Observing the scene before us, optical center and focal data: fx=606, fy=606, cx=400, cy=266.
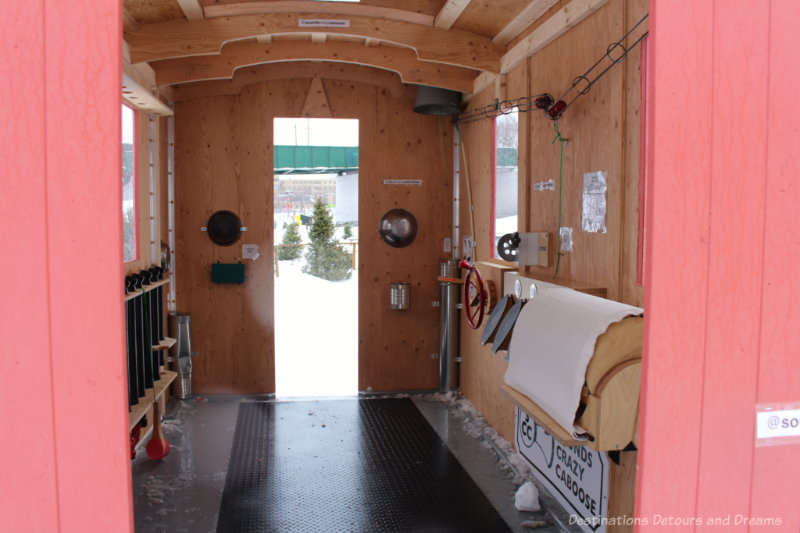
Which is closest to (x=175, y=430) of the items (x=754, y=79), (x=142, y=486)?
(x=142, y=486)

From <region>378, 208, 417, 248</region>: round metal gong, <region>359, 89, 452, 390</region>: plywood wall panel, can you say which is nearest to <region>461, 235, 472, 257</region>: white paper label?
<region>359, 89, 452, 390</region>: plywood wall panel

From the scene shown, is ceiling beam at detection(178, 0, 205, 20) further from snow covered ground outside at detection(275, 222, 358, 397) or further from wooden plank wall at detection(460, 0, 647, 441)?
snow covered ground outside at detection(275, 222, 358, 397)

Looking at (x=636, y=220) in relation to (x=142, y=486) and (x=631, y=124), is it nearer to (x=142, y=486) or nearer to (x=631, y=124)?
(x=631, y=124)

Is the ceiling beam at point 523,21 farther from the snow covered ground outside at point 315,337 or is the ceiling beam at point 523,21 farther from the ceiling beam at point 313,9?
the snow covered ground outside at point 315,337

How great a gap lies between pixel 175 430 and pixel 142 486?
46.5 inches

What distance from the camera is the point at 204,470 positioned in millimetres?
4430

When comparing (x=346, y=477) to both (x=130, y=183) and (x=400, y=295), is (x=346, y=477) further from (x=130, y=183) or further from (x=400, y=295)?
(x=130, y=183)

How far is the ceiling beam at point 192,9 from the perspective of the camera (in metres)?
4.09

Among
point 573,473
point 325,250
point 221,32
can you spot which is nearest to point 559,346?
point 573,473

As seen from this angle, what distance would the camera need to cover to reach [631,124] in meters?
2.94

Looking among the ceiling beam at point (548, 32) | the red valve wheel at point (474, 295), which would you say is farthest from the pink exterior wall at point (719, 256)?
the red valve wheel at point (474, 295)

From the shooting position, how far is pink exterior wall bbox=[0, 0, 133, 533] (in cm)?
98

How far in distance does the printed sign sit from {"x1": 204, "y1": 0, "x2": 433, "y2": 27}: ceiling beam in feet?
9.64

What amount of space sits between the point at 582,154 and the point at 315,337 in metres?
6.85
